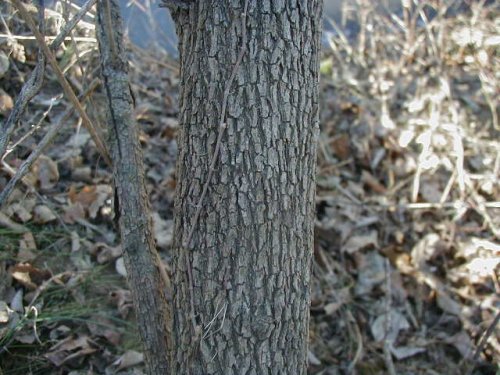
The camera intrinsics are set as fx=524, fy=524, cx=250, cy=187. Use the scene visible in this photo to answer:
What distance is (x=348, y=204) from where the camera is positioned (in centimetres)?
355

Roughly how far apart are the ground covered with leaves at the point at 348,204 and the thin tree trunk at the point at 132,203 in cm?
15

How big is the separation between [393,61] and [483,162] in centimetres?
130

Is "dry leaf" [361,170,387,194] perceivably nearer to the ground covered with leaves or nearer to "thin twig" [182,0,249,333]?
the ground covered with leaves

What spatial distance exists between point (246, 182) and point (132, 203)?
17.7 inches

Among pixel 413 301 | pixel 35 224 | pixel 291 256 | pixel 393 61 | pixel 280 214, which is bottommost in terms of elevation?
pixel 413 301

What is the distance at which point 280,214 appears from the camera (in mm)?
1603

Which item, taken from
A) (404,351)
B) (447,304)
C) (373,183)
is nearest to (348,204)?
(373,183)

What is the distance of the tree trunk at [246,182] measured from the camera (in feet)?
5.04

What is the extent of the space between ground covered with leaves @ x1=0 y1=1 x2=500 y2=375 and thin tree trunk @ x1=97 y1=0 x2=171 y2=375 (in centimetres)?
15

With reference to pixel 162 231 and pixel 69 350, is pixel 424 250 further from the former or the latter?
pixel 69 350

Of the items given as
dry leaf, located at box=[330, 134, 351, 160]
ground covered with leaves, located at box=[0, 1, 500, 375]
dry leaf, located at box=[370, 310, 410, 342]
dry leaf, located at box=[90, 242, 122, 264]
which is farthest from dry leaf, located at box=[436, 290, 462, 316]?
dry leaf, located at box=[90, 242, 122, 264]

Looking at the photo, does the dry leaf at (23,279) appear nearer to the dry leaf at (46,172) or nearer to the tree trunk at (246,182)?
the dry leaf at (46,172)

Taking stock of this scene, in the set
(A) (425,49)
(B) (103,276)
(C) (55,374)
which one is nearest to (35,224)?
(B) (103,276)

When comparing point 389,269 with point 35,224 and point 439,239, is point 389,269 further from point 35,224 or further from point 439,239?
point 35,224
